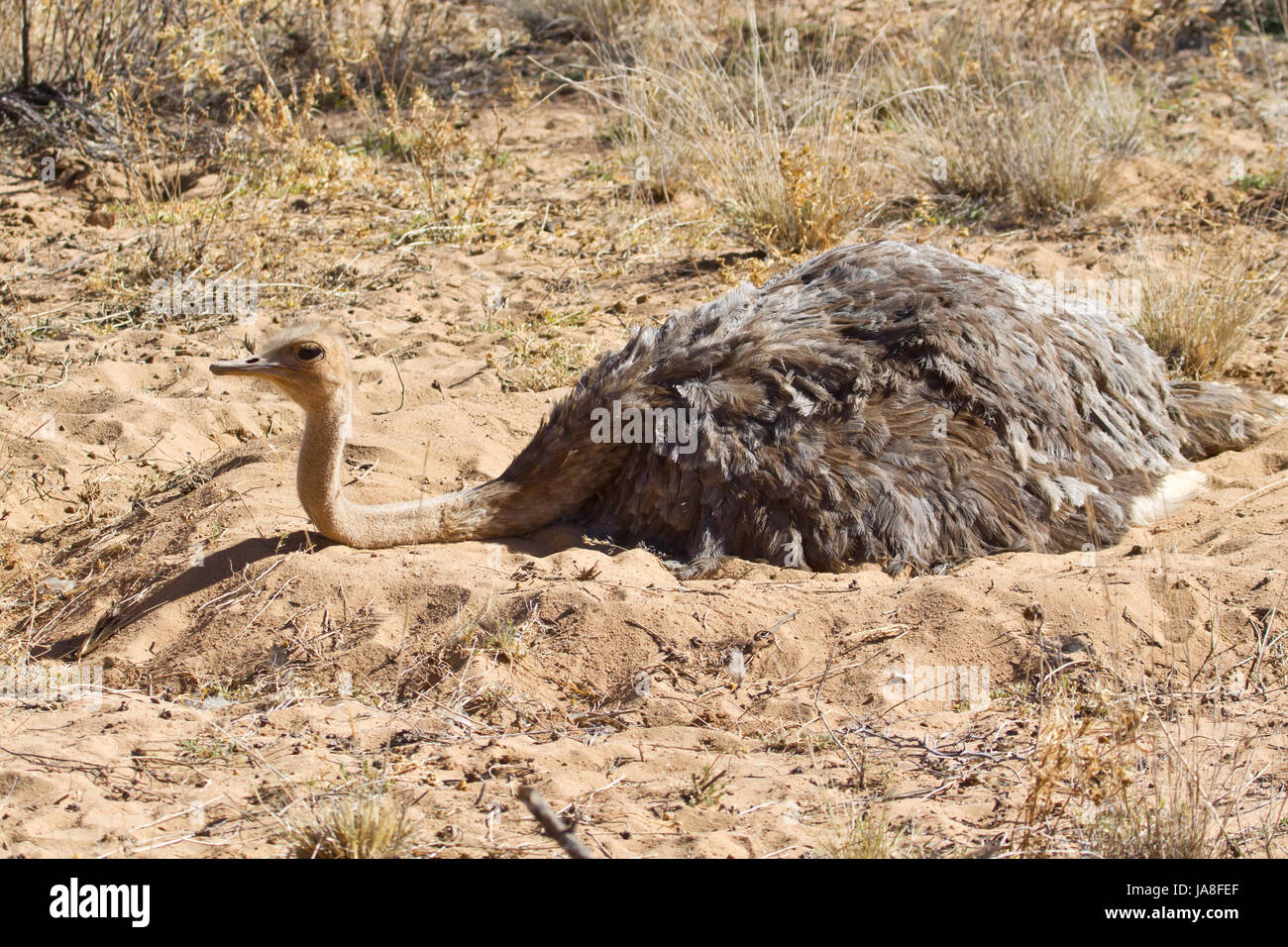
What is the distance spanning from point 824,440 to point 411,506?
1.63 metres

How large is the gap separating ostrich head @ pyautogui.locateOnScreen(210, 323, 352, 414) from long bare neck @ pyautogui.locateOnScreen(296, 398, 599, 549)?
0.05 meters

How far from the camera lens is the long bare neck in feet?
16.0

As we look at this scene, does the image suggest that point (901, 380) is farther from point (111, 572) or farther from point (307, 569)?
point (111, 572)

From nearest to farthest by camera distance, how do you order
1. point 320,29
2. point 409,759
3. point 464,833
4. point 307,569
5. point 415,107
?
point 464,833, point 409,759, point 307,569, point 415,107, point 320,29

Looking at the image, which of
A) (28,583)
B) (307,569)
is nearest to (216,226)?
(28,583)

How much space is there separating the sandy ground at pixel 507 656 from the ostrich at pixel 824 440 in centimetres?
15

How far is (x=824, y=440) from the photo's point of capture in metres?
5.03

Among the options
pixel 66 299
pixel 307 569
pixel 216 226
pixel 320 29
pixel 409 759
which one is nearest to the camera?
pixel 409 759

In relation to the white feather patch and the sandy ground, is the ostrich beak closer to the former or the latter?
the sandy ground

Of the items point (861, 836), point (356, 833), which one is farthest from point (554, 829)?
point (861, 836)

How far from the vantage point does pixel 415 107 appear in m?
9.25

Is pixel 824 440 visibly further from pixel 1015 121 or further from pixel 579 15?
pixel 579 15

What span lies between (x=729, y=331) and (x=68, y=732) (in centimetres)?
283

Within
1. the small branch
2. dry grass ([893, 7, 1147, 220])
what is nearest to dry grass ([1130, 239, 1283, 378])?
dry grass ([893, 7, 1147, 220])
